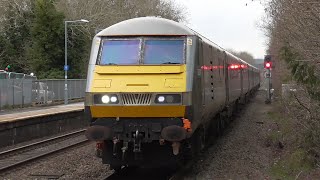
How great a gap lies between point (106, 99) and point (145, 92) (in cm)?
73

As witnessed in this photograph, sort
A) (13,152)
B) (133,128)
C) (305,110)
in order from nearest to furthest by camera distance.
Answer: (133,128) → (305,110) → (13,152)

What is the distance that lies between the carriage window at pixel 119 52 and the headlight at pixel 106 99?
29.4 inches

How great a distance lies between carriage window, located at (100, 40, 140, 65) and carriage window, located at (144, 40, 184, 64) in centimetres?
21

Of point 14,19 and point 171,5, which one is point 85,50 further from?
point 171,5

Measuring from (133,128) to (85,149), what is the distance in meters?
6.02

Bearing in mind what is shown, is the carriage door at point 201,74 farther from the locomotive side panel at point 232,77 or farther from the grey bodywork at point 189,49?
the locomotive side panel at point 232,77

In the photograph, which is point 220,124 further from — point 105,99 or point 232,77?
point 105,99

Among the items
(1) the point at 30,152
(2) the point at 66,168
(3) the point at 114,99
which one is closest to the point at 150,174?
(2) the point at 66,168

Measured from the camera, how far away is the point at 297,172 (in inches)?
416

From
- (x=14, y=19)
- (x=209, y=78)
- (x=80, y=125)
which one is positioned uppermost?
(x=14, y=19)

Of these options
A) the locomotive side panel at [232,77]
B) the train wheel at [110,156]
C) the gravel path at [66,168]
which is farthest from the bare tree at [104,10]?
the train wheel at [110,156]

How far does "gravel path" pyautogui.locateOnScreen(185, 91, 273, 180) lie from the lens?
413 inches

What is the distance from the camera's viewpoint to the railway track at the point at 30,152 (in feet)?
41.6

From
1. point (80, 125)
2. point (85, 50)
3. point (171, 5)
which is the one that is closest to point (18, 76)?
point (80, 125)
